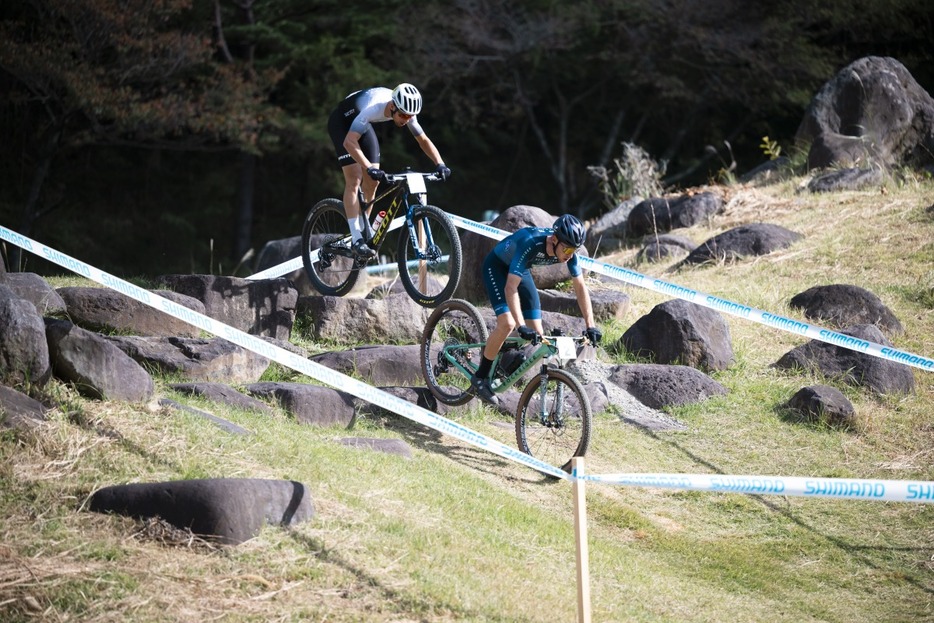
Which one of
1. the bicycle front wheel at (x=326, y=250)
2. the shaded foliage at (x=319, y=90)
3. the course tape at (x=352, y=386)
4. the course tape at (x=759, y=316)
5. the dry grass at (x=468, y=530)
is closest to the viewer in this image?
the dry grass at (x=468, y=530)

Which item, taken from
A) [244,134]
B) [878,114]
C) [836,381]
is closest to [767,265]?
[836,381]

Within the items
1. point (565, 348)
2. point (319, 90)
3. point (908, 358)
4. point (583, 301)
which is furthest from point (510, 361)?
point (319, 90)

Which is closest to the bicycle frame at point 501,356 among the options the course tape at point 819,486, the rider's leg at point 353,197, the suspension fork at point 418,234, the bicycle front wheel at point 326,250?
the suspension fork at point 418,234

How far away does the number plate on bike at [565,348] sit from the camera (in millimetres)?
7673

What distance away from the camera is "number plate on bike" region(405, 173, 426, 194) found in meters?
9.24

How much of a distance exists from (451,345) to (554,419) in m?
1.25

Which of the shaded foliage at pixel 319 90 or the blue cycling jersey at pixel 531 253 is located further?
the shaded foliage at pixel 319 90

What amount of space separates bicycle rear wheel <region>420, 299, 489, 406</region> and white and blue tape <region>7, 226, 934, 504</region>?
6.12ft

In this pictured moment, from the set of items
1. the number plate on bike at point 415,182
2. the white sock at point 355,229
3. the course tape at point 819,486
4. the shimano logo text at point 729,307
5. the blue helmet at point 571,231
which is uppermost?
the number plate on bike at point 415,182

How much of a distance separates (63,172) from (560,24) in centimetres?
1090

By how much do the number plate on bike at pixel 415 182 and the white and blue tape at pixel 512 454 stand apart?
8.95ft

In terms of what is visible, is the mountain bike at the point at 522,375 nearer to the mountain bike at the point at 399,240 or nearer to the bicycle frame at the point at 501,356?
the bicycle frame at the point at 501,356

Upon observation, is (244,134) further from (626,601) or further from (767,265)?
(626,601)

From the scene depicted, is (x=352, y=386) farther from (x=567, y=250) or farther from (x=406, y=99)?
(x=406, y=99)
